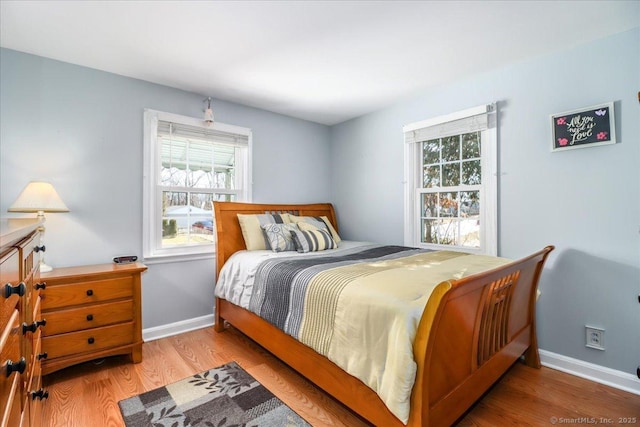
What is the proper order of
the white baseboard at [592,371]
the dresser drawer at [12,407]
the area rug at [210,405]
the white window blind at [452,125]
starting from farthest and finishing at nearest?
the white window blind at [452,125]
the white baseboard at [592,371]
the area rug at [210,405]
the dresser drawer at [12,407]

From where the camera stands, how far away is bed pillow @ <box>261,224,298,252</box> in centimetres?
290

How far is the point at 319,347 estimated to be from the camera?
1720mm

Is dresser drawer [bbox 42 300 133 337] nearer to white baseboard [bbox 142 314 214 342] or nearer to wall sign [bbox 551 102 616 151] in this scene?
white baseboard [bbox 142 314 214 342]

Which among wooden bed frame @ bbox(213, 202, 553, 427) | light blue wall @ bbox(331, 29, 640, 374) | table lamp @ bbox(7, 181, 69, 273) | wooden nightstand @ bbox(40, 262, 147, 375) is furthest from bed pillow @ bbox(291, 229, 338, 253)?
table lamp @ bbox(7, 181, 69, 273)

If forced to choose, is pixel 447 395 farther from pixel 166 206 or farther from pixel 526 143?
pixel 166 206

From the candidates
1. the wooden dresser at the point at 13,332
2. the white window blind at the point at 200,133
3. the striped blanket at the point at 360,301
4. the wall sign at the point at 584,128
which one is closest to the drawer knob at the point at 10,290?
the wooden dresser at the point at 13,332

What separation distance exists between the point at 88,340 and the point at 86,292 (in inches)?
13.1

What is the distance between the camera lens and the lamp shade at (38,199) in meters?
2.07

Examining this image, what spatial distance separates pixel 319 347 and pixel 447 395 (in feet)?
2.17

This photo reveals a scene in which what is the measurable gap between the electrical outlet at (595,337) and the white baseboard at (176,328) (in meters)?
3.15

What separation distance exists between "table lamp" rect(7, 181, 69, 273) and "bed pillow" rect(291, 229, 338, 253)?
179 cm

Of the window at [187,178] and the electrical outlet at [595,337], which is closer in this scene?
the electrical outlet at [595,337]

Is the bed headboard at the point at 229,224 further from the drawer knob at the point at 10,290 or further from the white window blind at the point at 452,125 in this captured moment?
the drawer knob at the point at 10,290

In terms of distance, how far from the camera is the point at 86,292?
7.08ft
